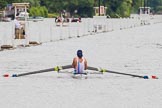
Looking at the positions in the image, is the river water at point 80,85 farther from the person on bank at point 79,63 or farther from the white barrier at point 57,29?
the white barrier at point 57,29

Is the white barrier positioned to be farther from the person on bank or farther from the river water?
the person on bank

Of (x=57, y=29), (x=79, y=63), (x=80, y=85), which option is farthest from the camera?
(x=57, y=29)

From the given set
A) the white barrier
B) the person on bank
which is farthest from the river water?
the white barrier

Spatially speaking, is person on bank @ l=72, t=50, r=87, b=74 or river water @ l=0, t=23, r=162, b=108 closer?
river water @ l=0, t=23, r=162, b=108

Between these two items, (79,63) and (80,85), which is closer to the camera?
(80,85)

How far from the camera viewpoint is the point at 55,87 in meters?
23.5

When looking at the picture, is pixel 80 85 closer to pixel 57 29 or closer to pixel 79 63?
pixel 79 63

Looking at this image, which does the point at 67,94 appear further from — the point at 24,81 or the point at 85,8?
the point at 85,8

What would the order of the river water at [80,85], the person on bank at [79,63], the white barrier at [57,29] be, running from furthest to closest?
the white barrier at [57,29]
the person on bank at [79,63]
the river water at [80,85]

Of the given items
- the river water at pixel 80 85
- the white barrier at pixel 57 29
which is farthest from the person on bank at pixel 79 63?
the white barrier at pixel 57 29

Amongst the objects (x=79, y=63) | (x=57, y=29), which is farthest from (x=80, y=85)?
(x=57, y=29)

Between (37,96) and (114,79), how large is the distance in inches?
231

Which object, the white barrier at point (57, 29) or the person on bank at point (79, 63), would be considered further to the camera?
the white barrier at point (57, 29)

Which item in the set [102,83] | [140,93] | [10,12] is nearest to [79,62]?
[102,83]
